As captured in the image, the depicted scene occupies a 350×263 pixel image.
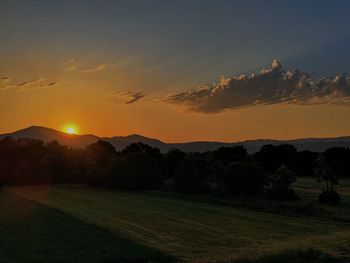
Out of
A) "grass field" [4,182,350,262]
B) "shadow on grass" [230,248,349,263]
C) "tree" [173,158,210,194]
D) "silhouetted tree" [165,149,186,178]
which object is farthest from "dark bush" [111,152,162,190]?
"shadow on grass" [230,248,349,263]

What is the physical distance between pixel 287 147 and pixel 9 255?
111512 millimetres

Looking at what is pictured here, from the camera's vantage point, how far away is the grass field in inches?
1159

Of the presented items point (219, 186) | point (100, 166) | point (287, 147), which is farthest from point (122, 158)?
point (287, 147)

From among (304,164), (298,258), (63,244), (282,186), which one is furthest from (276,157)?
(298,258)

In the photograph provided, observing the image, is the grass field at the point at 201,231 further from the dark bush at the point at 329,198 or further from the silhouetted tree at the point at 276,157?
the silhouetted tree at the point at 276,157

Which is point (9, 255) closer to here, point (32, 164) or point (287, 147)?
point (32, 164)

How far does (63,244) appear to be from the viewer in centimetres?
3275

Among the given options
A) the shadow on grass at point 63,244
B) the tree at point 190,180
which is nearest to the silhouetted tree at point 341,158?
the tree at point 190,180

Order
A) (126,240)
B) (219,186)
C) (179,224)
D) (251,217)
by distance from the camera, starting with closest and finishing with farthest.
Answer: (126,240)
(179,224)
(251,217)
(219,186)

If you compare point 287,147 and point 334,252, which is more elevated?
point 287,147

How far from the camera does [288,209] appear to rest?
6550 centimetres

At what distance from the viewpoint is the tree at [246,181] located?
271 ft

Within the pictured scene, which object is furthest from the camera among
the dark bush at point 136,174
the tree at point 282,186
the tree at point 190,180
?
the dark bush at point 136,174

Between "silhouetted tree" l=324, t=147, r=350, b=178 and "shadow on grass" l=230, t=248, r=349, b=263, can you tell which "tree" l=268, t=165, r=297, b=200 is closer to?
"silhouetted tree" l=324, t=147, r=350, b=178
